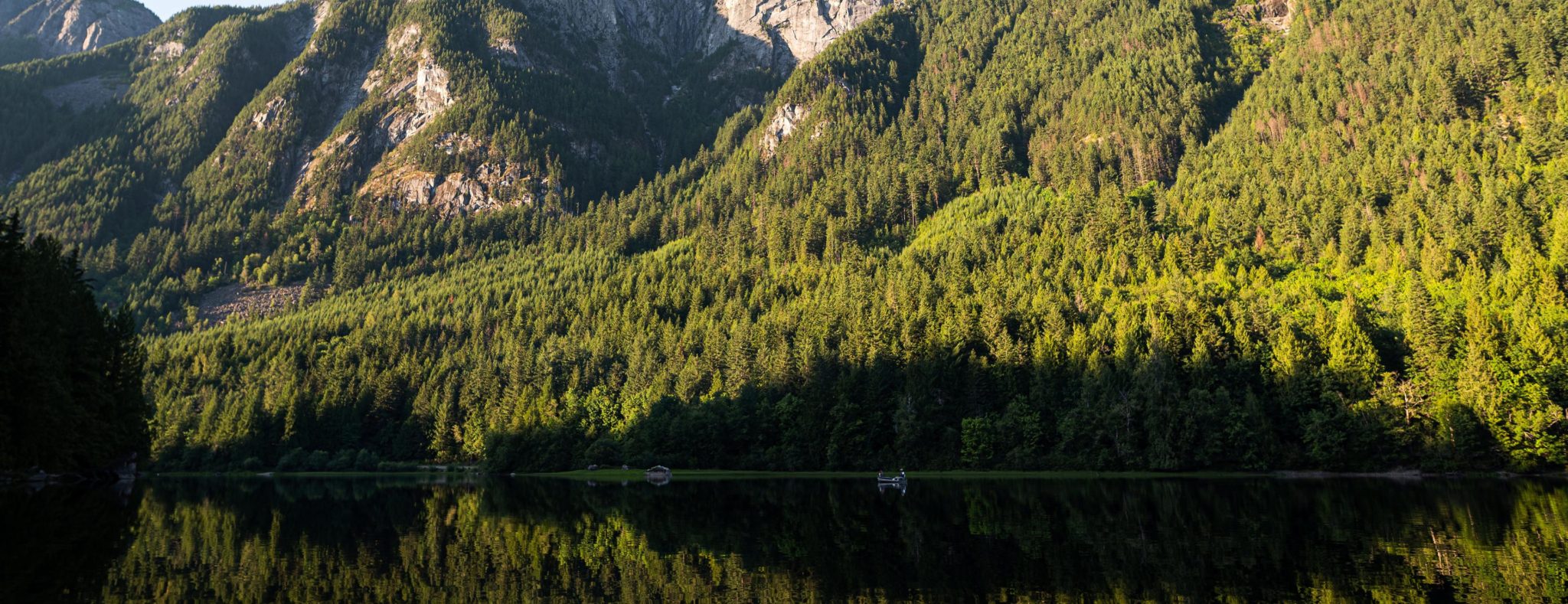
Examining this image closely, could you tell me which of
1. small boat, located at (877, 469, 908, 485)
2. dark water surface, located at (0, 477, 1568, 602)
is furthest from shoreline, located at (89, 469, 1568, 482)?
dark water surface, located at (0, 477, 1568, 602)

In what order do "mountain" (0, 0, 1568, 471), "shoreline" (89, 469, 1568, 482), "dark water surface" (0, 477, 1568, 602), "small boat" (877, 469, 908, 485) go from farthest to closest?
"mountain" (0, 0, 1568, 471)
"small boat" (877, 469, 908, 485)
"shoreline" (89, 469, 1568, 482)
"dark water surface" (0, 477, 1568, 602)

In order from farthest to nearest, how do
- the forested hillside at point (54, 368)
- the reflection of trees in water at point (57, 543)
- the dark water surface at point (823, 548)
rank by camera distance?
the forested hillside at point (54, 368) → the dark water surface at point (823, 548) → the reflection of trees in water at point (57, 543)

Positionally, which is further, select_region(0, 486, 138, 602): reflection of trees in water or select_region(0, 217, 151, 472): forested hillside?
select_region(0, 217, 151, 472): forested hillside

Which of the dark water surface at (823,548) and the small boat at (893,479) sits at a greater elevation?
the small boat at (893,479)

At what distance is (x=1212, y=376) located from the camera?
104 metres

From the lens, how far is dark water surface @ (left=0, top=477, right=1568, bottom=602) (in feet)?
91.7

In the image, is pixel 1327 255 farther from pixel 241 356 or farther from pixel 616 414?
pixel 241 356

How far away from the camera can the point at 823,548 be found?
38.8 meters

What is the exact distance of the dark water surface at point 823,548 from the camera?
27.9 metres

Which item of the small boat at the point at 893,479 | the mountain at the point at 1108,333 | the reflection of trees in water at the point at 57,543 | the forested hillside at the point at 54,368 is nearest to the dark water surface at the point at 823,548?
the reflection of trees in water at the point at 57,543

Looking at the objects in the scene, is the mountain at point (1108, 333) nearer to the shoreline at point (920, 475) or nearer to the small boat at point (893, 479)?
the shoreline at point (920, 475)

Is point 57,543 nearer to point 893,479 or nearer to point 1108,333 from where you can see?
point 893,479

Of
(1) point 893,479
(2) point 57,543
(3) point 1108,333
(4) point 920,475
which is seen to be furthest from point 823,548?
(3) point 1108,333

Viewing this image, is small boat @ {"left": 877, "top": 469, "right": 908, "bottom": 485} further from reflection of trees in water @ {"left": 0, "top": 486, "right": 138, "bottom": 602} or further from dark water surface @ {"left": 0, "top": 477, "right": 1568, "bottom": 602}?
reflection of trees in water @ {"left": 0, "top": 486, "right": 138, "bottom": 602}
